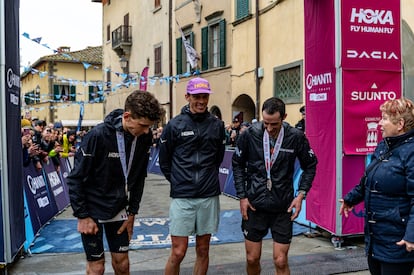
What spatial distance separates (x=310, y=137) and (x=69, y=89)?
4226cm

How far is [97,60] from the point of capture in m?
46.0

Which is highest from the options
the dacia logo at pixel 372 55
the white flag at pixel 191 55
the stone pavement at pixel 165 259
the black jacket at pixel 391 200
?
the white flag at pixel 191 55

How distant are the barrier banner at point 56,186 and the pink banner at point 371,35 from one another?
18.7 feet

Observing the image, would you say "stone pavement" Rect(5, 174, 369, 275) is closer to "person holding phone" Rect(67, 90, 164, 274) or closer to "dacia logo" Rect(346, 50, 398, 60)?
"person holding phone" Rect(67, 90, 164, 274)

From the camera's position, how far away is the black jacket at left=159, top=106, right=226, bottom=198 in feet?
14.2

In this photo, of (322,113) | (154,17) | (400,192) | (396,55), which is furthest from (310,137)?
(154,17)

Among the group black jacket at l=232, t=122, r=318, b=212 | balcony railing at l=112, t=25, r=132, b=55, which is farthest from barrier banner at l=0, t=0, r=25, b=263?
balcony railing at l=112, t=25, r=132, b=55

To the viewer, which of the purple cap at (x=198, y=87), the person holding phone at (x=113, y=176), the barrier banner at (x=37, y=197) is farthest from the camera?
the barrier banner at (x=37, y=197)

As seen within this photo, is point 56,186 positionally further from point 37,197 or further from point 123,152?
point 123,152

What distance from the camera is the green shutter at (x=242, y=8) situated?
1625 centimetres

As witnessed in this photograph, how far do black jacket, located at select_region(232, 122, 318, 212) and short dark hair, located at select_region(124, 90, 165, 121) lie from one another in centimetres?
124

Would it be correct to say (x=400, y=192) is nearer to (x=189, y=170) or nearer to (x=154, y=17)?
(x=189, y=170)

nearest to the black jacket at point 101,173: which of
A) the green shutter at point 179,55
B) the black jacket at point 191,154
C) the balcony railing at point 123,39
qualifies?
the black jacket at point 191,154

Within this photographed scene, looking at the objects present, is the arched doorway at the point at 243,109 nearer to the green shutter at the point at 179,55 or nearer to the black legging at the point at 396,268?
the green shutter at the point at 179,55
